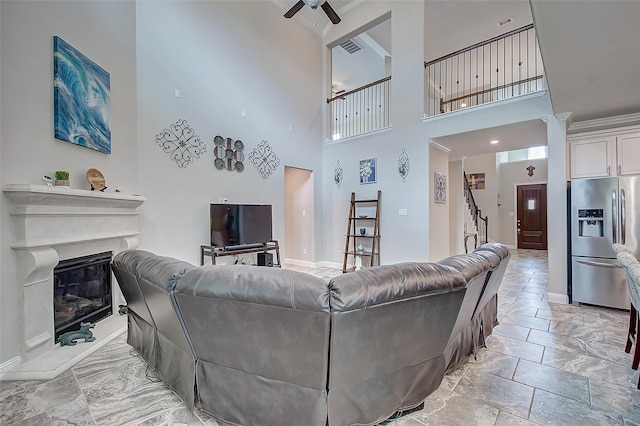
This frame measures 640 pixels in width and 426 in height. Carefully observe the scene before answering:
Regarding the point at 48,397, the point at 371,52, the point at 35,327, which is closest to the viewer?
the point at 48,397

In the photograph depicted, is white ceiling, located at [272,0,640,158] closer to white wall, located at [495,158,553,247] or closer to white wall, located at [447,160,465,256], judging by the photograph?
white wall, located at [447,160,465,256]

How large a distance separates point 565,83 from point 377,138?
3.37 metres

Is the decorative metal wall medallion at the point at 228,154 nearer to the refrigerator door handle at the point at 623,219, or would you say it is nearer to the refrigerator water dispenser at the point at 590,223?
the refrigerator water dispenser at the point at 590,223

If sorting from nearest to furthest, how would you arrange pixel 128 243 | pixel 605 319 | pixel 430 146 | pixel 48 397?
pixel 48 397 → pixel 605 319 → pixel 128 243 → pixel 430 146

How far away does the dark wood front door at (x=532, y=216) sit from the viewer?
9227 mm

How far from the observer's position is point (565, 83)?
294 cm

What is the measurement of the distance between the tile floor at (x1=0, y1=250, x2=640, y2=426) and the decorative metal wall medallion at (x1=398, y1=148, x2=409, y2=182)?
3.37 meters

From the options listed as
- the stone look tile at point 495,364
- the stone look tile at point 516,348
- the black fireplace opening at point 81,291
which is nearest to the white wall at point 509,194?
the stone look tile at point 516,348

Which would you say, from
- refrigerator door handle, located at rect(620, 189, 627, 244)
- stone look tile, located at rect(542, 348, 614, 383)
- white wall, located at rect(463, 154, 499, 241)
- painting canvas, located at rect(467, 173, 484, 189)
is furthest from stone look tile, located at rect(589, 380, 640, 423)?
painting canvas, located at rect(467, 173, 484, 189)

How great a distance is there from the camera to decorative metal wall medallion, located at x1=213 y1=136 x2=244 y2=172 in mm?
5051

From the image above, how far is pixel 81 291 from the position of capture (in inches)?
122

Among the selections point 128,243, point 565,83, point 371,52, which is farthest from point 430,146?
point 128,243

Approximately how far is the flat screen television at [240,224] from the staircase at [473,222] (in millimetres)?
5269

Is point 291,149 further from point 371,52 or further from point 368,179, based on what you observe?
point 371,52
